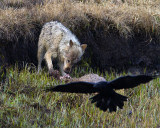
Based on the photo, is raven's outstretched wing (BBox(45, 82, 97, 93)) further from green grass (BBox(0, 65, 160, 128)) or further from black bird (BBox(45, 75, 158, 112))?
green grass (BBox(0, 65, 160, 128))

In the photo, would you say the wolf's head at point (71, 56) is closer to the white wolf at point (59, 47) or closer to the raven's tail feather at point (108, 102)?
the white wolf at point (59, 47)

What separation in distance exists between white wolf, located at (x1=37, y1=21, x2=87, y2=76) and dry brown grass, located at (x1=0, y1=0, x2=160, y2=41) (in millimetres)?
392

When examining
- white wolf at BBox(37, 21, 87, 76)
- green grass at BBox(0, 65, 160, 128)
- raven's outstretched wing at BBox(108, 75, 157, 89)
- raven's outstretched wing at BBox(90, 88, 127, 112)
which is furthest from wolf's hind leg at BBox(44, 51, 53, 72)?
raven's outstretched wing at BBox(108, 75, 157, 89)

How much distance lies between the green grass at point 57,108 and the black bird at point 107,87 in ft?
4.63

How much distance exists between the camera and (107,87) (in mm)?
4109

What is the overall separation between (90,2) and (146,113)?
16.4ft

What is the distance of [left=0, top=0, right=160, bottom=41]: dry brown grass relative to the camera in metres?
8.27

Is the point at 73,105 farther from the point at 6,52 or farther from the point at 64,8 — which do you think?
the point at 64,8

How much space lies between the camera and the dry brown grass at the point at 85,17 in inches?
325

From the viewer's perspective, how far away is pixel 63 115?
589 cm

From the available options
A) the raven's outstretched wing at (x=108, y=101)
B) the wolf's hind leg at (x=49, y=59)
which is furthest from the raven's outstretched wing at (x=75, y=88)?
the wolf's hind leg at (x=49, y=59)

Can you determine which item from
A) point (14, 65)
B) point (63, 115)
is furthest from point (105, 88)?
point (14, 65)

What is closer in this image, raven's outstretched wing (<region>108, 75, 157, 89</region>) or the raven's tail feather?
raven's outstretched wing (<region>108, 75, 157, 89</region>)

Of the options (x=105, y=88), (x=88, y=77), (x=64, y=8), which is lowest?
(x=88, y=77)
